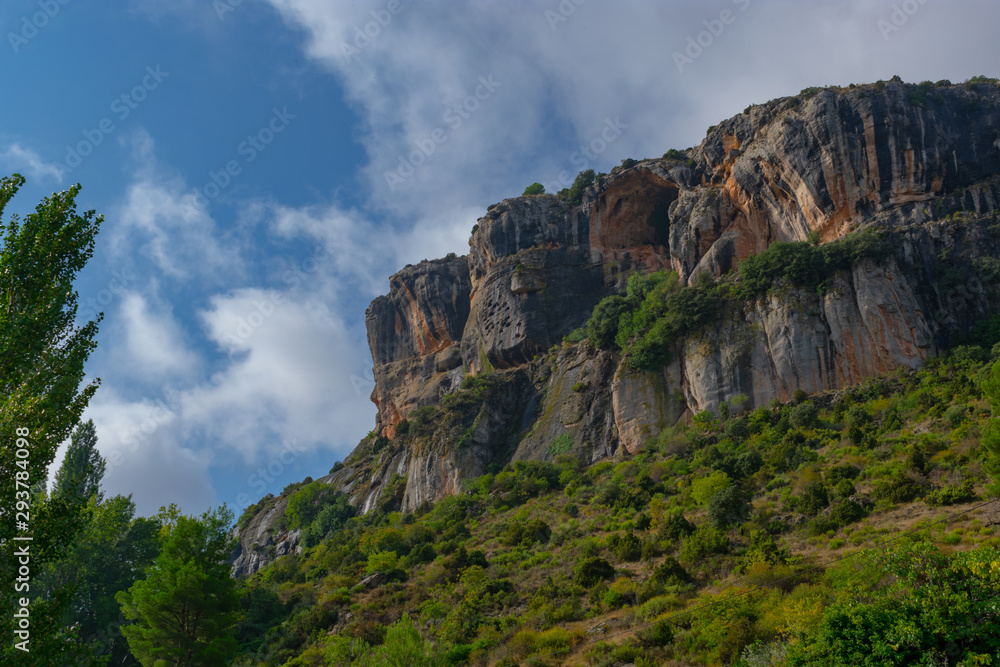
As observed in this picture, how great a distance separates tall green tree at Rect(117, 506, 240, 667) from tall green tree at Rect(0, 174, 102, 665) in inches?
371

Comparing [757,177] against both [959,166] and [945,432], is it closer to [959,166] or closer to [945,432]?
[959,166]

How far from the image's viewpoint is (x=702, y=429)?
4050cm

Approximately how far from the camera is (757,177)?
5066 centimetres

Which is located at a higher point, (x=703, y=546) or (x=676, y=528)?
(x=676, y=528)

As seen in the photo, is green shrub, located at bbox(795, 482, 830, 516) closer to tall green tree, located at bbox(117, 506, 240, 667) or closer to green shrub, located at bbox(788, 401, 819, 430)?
green shrub, located at bbox(788, 401, 819, 430)

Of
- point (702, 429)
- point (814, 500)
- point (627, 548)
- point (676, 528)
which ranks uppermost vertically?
point (702, 429)

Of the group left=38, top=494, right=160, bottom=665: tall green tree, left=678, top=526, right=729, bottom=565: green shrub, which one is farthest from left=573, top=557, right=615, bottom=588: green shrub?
left=38, top=494, right=160, bottom=665: tall green tree

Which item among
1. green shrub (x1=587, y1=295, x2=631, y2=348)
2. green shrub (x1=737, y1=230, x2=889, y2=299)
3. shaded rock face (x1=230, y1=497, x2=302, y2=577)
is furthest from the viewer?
shaded rock face (x1=230, y1=497, x2=302, y2=577)

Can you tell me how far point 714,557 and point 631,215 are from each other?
46586 mm

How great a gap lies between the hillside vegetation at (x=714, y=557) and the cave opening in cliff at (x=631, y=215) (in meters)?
28.2

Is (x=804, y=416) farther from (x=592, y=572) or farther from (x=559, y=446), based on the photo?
(x=559, y=446)

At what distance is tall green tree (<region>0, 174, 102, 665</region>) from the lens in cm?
1325

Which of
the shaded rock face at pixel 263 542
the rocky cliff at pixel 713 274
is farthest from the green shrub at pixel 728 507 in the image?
the shaded rock face at pixel 263 542

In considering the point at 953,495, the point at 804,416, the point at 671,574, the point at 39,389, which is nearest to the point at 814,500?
the point at 953,495
